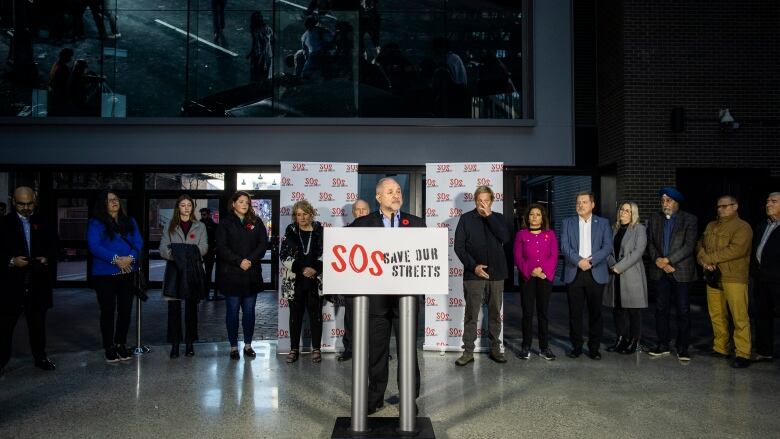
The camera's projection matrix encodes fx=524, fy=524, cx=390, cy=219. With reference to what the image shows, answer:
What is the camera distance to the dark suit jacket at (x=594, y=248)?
6.03 m

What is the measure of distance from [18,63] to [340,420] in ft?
40.3

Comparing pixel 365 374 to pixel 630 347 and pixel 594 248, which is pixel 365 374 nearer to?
pixel 594 248

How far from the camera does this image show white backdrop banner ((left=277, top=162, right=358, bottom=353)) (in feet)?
21.3

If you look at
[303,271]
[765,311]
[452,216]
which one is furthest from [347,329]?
[765,311]

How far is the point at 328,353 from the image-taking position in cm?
641

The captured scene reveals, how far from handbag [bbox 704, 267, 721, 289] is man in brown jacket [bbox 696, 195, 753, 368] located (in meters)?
0.02

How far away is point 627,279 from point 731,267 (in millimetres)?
1065

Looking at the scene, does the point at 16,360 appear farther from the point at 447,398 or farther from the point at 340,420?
the point at 447,398

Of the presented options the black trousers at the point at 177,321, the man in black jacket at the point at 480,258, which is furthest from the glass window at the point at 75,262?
the man in black jacket at the point at 480,258

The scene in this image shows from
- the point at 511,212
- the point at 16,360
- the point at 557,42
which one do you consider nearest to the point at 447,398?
Answer: the point at 16,360

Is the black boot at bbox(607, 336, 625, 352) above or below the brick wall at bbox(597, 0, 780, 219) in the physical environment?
below

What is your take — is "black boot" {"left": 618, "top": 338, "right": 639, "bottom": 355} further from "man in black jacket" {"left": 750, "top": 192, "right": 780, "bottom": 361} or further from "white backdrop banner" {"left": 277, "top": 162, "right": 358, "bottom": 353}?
"white backdrop banner" {"left": 277, "top": 162, "right": 358, "bottom": 353}

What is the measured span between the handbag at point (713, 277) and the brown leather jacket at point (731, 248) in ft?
0.15

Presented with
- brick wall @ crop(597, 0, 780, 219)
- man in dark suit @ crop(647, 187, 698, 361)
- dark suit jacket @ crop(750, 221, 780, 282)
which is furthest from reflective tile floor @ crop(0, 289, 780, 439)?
brick wall @ crop(597, 0, 780, 219)
